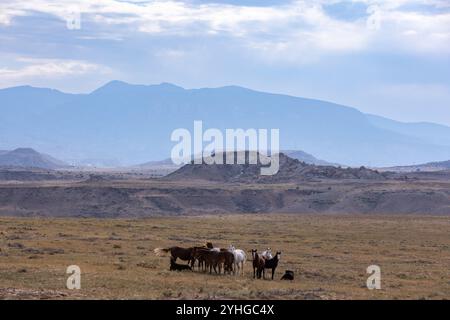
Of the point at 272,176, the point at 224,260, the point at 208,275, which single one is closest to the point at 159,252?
the point at 224,260

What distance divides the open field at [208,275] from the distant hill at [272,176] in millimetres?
72608

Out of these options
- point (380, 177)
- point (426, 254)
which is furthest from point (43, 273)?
point (380, 177)

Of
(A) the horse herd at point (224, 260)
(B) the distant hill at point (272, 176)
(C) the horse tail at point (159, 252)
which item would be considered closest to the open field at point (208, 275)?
(C) the horse tail at point (159, 252)

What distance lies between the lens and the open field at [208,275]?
65.5 feet

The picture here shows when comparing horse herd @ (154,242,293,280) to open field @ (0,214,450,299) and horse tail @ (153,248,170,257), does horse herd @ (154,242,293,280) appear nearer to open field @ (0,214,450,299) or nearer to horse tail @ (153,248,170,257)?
open field @ (0,214,450,299)

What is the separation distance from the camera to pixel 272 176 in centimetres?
13012

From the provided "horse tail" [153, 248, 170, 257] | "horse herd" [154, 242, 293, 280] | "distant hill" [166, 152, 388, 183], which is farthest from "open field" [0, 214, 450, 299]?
"distant hill" [166, 152, 388, 183]

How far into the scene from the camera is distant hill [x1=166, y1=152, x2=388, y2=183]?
419 ft

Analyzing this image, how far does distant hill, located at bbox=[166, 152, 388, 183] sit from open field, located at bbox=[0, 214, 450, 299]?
72.6m

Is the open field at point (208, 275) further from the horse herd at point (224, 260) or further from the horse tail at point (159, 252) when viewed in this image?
the horse herd at point (224, 260)

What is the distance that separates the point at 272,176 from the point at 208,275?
105902 millimetres
